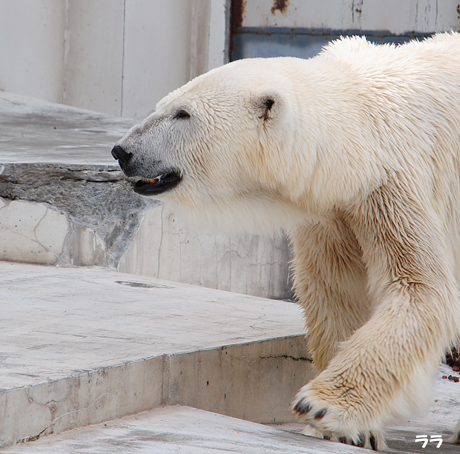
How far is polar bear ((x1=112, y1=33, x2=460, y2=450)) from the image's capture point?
2121 millimetres

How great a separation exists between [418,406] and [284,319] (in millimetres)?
1022

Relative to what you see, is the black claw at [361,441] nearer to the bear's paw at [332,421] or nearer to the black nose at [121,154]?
the bear's paw at [332,421]

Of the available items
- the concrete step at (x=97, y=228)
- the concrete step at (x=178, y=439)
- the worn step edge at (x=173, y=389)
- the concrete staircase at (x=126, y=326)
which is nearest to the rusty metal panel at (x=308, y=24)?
the concrete staircase at (x=126, y=326)

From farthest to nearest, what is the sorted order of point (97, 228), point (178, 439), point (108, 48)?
point (108, 48) → point (97, 228) → point (178, 439)

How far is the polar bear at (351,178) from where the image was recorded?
2.12 metres

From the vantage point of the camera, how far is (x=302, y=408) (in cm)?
209

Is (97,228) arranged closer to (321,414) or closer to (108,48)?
(321,414)

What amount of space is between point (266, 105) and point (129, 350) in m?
0.83

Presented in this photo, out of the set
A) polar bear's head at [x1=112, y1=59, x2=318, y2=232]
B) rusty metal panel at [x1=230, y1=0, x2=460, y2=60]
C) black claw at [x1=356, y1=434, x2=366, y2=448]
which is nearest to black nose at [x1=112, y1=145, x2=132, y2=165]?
polar bear's head at [x1=112, y1=59, x2=318, y2=232]

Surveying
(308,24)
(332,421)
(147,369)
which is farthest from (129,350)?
(308,24)

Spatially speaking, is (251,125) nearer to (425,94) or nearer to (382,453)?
(425,94)

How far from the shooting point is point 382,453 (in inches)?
81.6

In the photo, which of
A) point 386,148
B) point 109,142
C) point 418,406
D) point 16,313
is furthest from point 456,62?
point 109,142

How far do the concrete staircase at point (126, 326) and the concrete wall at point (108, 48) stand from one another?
3.94ft
